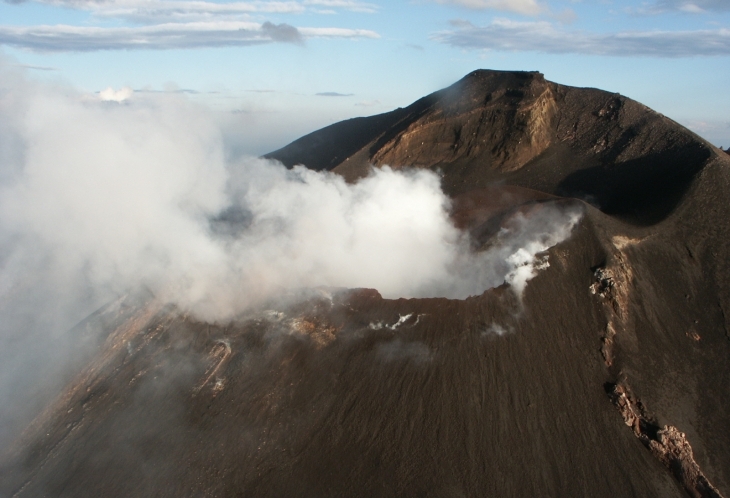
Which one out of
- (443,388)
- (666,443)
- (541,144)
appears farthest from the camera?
(541,144)

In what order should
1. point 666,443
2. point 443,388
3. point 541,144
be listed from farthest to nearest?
point 541,144
point 443,388
point 666,443

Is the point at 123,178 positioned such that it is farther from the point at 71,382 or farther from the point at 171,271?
the point at 71,382

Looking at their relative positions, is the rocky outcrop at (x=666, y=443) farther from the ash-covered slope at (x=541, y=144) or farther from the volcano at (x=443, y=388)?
the ash-covered slope at (x=541, y=144)

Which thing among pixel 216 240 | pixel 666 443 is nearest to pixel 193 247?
pixel 216 240

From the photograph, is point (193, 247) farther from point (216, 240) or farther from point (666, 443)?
point (666, 443)

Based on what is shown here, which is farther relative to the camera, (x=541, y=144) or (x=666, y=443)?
(x=541, y=144)

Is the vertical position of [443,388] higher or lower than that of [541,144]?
lower

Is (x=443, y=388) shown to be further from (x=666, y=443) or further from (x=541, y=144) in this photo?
(x=541, y=144)

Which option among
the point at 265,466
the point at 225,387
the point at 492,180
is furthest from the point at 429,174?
the point at 265,466

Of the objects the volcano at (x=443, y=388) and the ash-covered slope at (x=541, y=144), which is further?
the ash-covered slope at (x=541, y=144)

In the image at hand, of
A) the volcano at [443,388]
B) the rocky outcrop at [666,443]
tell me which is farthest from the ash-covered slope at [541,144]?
the rocky outcrop at [666,443]
